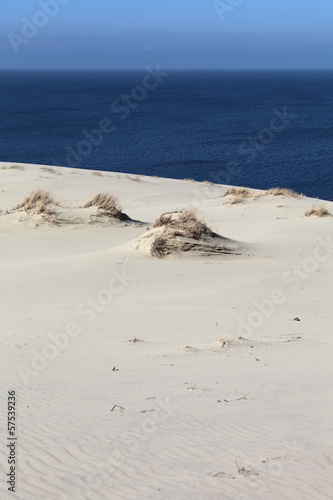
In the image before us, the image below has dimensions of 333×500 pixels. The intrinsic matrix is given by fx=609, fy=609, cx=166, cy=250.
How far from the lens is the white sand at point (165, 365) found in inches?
144

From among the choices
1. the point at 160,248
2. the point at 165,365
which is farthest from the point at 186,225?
the point at 165,365

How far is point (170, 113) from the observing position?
7800 cm

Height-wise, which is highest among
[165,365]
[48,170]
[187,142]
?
[187,142]

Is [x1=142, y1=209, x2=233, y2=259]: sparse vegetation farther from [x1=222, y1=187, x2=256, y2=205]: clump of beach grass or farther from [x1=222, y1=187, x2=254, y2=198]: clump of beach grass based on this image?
[x1=222, y1=187, x2=254, y2=198]: clump of beach grass

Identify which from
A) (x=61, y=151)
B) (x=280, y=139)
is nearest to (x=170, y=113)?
(x=280, y=139)

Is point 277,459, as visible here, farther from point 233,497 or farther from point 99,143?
point 99,143

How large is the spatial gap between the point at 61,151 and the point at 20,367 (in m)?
42.5

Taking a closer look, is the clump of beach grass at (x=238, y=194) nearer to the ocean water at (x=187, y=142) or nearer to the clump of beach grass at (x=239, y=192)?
the clump of beach grass at (x=239, y=192)

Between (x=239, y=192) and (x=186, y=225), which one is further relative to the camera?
(x=239, y=192)

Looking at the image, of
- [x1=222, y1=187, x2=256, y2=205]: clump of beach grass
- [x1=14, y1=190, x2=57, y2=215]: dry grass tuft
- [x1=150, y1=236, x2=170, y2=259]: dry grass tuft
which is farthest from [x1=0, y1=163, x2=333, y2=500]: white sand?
[x1=222, y1=187, x2=256, y2=205]: clump of beach grass

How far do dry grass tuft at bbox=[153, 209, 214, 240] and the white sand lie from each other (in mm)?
615

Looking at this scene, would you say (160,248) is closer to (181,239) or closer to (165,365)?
(181,239)

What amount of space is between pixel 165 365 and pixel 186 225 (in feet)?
18.6

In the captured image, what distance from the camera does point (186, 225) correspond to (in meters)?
11.5
